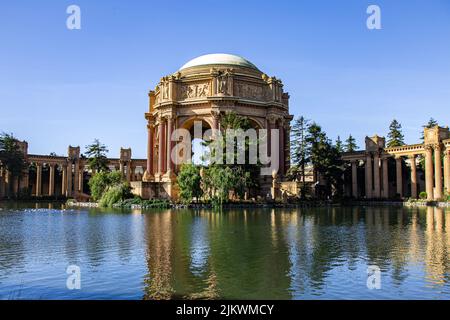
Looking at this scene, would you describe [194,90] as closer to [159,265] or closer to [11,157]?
[11,157]

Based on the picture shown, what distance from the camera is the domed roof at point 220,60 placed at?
54188 millimetres

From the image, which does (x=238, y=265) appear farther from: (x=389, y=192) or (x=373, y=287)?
(x=389, y=192)

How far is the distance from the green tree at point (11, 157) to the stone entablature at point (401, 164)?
1863 inches

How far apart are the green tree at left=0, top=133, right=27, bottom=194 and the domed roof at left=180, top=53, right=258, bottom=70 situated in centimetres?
2814

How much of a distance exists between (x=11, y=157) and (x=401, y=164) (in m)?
54.5

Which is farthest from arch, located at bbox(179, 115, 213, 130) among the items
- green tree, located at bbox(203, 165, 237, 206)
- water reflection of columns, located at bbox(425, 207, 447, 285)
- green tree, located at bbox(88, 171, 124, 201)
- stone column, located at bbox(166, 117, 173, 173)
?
water reflection of columns, located at bbox(425, 207, 447, 285)

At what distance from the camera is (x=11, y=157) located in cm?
6247

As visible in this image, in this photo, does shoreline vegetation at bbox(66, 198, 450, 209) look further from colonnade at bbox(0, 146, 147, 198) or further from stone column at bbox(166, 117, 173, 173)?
colonnade at bbox(0, 146, 147, 198)

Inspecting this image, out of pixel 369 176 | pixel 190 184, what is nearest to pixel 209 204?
pixel 190 184

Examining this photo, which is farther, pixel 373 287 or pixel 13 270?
pixel 13 270

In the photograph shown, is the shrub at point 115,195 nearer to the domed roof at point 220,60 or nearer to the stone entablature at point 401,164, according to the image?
the domed roof at point 220,60

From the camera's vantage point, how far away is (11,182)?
6662 centimetres
